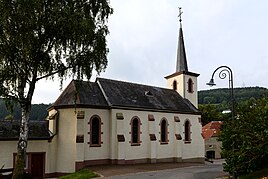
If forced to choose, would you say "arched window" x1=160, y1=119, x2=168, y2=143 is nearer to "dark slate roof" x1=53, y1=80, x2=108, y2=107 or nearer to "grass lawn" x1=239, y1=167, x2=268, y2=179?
"dark slate roof" x1=53, y1=80, x2=108, y2=107

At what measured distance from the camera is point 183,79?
131 ft

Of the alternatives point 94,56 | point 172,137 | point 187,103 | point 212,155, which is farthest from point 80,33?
point 212,155

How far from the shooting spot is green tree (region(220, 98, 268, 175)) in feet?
53.8

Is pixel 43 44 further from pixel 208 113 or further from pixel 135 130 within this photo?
pixel 208 113

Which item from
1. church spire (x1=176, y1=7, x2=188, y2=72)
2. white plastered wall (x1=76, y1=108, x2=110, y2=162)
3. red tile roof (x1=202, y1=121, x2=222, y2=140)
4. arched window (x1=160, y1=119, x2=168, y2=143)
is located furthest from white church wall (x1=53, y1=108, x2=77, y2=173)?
red tile roof (x1=202, y1=121, x2=222, y2=140)

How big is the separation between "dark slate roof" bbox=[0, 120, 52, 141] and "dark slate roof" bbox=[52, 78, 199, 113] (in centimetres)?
235

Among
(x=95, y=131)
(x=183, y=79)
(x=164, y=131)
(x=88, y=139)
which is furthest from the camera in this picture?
(x=183, y=79)

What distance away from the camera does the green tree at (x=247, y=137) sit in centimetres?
1641

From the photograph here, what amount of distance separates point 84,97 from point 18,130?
6.55 metres

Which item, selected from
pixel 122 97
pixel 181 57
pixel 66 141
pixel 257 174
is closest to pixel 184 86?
pixel 181 57

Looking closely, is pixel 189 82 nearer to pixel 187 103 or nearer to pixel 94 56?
pixel 187 103

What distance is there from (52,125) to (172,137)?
14054 mm

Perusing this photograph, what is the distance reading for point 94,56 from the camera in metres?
21.0

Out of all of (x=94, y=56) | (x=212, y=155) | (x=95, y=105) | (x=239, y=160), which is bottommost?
(x=212, y=155)
